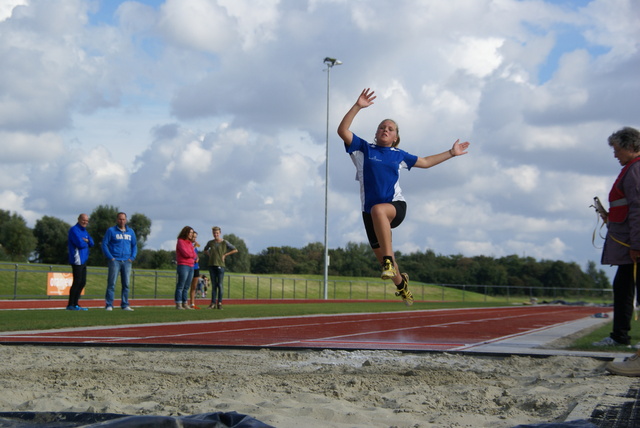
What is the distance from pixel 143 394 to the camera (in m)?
3.92

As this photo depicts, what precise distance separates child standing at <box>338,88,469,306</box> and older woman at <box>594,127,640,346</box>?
76.2 inches

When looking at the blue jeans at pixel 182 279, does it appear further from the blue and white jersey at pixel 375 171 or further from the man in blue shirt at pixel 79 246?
the blue and white jersey at pixel 375 171

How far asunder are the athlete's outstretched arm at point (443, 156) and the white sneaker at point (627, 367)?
8.45 feet

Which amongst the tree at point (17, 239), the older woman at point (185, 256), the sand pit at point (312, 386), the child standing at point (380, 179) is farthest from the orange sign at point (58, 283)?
the tree at point (17, 239)

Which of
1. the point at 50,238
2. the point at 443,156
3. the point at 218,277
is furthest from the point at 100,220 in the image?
the point at 443,156

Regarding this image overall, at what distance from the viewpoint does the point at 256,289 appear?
40844mm

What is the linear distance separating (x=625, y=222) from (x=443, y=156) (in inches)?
69.7

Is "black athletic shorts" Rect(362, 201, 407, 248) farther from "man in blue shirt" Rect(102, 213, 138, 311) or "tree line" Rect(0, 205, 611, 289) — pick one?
"tree line" Rect(0, 205, 611, 289)

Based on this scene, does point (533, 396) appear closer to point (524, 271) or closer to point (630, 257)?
point (630, 257)

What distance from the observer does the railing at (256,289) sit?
78.7 feet

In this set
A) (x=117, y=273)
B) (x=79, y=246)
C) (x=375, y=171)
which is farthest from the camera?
(x=117, y=273)

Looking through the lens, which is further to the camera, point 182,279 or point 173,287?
point 173,287

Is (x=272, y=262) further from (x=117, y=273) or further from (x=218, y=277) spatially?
(x=117, y=273)

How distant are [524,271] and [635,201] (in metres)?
84.8
